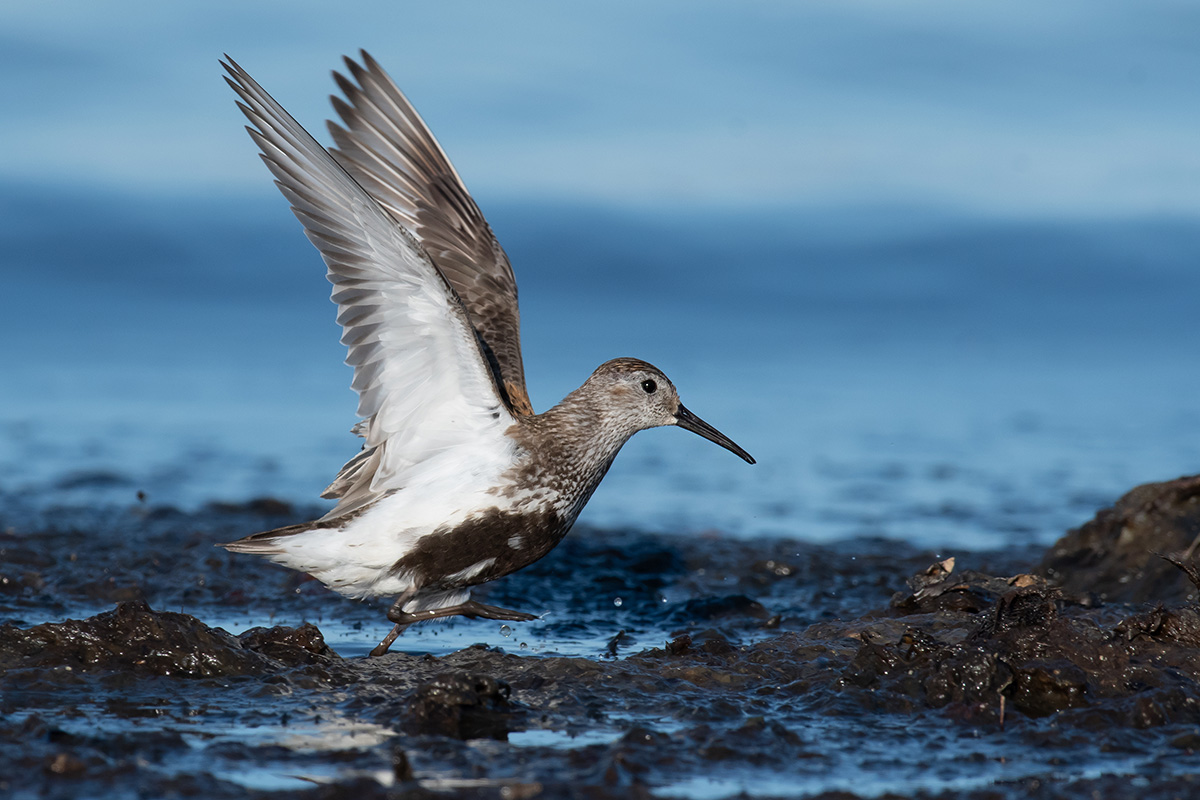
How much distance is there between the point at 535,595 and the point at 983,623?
2.99 meters

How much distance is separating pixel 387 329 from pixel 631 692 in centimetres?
188

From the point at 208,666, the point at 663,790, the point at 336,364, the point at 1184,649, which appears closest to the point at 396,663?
the point at 208,666

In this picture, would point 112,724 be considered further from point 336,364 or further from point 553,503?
point 336,364

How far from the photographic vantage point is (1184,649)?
4863mm

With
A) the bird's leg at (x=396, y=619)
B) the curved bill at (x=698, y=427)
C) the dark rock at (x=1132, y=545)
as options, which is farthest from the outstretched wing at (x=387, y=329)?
the dark rock at (x=1132, y=545)

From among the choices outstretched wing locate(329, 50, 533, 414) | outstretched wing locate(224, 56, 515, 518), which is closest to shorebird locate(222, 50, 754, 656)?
outstretched wing locate(224, 56, 515, 518)

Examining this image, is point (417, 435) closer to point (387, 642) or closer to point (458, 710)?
point (387, 642)

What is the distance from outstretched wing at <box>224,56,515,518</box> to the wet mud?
2.96 feet

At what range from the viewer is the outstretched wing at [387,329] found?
5.27 meters

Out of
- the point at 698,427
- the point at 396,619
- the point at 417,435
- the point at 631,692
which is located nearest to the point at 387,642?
the point at 396,619

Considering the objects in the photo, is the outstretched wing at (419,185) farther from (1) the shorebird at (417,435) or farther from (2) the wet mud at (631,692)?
(2) the wet mud at (631,692)

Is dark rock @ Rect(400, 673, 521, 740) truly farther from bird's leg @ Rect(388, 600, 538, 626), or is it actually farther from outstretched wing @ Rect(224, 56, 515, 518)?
outstretched wing @ Rect(224, 56, 515, 518)

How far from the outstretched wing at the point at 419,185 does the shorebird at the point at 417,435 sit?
48.4 inches

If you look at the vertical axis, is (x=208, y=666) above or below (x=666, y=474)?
below
